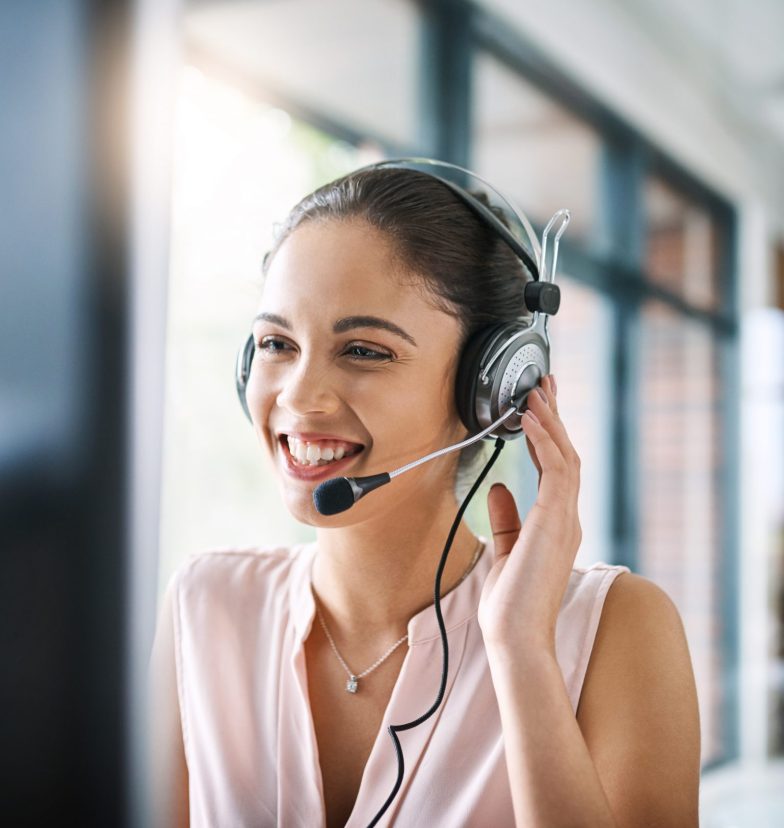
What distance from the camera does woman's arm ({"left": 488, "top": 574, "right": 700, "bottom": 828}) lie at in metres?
0.82

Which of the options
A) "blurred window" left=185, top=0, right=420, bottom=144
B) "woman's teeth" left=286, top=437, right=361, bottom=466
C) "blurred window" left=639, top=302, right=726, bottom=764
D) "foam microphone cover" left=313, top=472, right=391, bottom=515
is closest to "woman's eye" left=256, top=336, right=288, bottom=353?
"woman's teeth" left=286, top=437, right=361, bottom=466

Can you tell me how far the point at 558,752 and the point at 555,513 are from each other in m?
0.25

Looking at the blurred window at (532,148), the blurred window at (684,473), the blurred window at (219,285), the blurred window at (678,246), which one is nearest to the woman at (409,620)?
the blurred window at (219,285)

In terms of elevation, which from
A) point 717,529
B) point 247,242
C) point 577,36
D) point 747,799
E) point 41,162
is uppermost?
point 577,36

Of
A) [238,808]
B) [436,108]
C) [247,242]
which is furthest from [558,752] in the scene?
[436,108]

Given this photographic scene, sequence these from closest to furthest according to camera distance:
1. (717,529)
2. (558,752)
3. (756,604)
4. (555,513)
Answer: (558,752) < (555,513) < (756,604) < (717,529)

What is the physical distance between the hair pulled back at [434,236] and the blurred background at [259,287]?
0.82 feet

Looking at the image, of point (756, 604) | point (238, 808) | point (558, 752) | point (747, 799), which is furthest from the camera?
point (756, 604)

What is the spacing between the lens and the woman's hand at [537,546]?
885mm

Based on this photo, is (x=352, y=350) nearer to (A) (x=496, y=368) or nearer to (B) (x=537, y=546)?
(A) (x=496, y=368)

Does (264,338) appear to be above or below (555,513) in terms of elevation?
above

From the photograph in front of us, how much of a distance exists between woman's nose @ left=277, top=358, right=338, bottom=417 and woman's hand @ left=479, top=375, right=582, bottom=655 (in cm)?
23

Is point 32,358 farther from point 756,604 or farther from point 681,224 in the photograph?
point 681,224

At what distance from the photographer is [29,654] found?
12.8 inches
